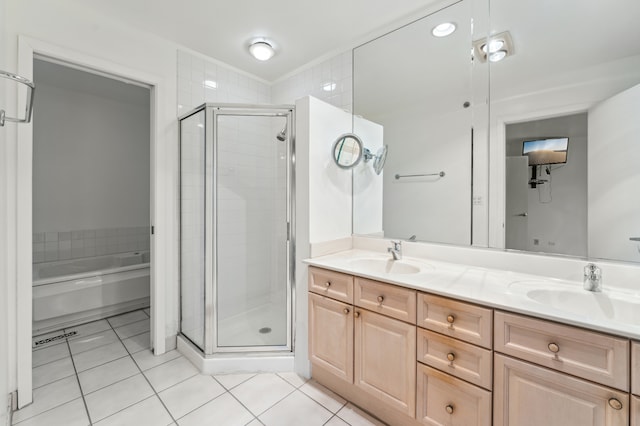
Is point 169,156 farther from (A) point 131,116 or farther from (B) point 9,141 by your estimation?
(A) point 131,116

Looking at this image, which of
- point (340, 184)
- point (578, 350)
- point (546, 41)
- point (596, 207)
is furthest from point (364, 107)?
point (578, 350)

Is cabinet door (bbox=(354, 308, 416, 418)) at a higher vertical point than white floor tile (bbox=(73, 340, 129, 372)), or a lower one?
higher

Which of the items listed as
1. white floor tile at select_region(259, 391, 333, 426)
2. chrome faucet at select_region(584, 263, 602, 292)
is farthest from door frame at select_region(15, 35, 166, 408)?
chrome faucet at select_region(584, 263, 602, 292)

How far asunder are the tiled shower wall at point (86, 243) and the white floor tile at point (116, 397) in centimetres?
218

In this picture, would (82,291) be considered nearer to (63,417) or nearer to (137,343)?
(137,343)

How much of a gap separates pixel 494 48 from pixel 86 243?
443 centimetres

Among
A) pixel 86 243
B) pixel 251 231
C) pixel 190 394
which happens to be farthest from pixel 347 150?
pixel 86 243

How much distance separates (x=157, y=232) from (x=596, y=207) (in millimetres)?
2799

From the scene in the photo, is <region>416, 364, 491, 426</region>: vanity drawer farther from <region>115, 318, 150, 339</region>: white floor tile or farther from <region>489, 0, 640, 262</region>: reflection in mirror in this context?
<region>115, 318, 150, 339</region>: white floor tile

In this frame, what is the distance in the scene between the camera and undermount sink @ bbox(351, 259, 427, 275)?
1.76 metres

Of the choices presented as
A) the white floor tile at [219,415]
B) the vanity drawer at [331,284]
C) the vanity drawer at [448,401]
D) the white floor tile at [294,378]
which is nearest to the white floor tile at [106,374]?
the white floor tile at [219,415]

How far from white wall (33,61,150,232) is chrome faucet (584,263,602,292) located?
403 centimetres

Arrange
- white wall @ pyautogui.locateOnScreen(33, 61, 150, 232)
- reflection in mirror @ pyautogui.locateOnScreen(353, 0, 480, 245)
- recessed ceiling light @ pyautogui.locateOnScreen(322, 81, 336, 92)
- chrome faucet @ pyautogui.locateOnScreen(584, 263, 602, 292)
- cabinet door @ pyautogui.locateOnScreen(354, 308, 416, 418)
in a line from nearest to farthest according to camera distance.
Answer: chrome faucet @ pyautogui.locateOnScreen(584, 263, 602, 292)
cabinet door @ pyautogui.locateOnScreen(354, 308, 416, 418)
reflection in mirror @ pyautogui.locateOnScreen(353, 0, 480, 245)
recessed ceiling light @ pyautogui.locateOnScreen(322, 81, 336, 92)
white wall @ pyautogui.locateOnScreen(33, 61, 150, 232)

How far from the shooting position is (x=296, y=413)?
156 centimetres
